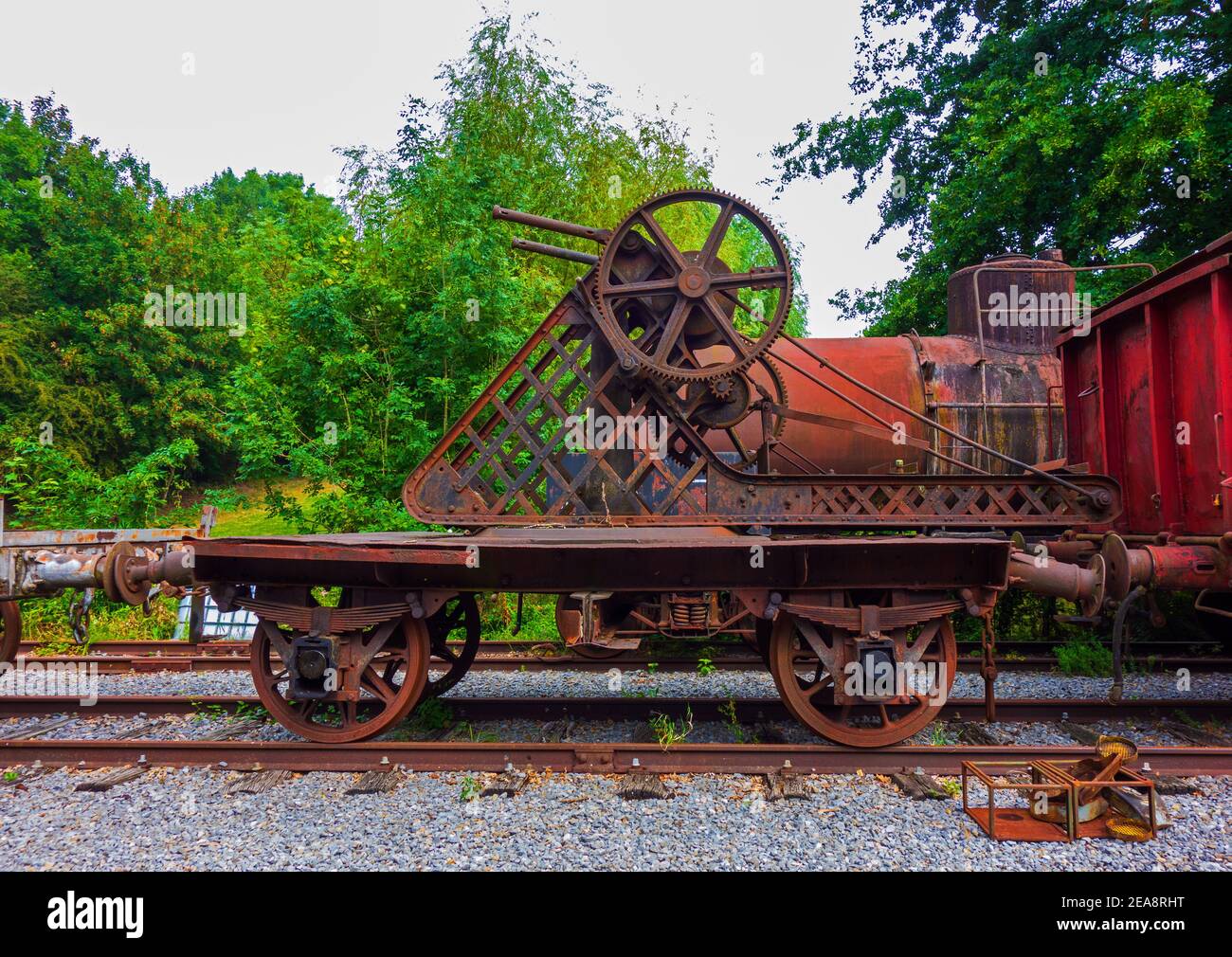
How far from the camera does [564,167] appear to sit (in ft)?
47.9

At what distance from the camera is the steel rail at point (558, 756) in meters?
4.55

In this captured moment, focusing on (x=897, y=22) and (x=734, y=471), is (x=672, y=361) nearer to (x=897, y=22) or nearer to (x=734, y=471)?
(x=734, y=471)

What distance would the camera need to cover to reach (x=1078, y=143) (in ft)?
37.3

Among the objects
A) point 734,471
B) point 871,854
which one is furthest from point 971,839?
point 734,471

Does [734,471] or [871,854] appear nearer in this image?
[871,854]

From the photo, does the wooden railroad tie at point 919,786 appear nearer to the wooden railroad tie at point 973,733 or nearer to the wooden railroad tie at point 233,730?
the wooden railroad tie at point 973,733

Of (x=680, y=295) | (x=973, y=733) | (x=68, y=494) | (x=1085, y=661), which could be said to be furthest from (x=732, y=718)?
(x=68, y=494)

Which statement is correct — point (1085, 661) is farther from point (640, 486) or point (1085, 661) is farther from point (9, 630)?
point (9, 630)

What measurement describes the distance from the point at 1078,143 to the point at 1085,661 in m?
8.73

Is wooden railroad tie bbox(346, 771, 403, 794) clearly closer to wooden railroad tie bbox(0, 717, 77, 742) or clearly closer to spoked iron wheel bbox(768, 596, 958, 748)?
spoked iron wheel bbox(768, 596, 958, 748)

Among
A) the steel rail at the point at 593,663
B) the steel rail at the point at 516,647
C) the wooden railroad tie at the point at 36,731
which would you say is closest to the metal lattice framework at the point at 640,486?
the steel rail at the point at 593,663

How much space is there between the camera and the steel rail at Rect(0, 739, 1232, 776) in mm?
4551

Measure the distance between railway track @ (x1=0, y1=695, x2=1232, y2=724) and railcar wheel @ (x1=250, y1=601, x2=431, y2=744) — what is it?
849mm

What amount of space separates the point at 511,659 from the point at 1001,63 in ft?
52.8
